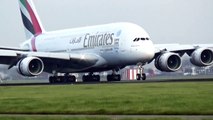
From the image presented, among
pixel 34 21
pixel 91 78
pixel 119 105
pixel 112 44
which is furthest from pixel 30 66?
pixel 119 105

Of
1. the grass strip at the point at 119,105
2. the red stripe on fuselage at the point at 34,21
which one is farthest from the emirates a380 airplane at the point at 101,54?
the grass strip at the point at 119,105

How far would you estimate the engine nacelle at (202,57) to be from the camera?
53.0 meters

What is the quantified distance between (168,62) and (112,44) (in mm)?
5237

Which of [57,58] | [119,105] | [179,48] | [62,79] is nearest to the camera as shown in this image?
[119,105]

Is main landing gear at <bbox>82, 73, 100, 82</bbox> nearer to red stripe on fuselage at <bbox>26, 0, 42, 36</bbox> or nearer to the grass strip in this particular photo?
red stripe on fuselage at <bbox>26, 0, 42, 36</bbox>

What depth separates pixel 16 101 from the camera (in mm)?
28938

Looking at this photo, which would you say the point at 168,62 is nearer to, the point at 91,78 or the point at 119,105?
the point at 91,78

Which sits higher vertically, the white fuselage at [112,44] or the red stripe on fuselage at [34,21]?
the red stripe on fuselage at [34,21]

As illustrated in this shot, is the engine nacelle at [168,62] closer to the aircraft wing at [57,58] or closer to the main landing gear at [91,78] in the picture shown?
the aircraft wing at [57,58]

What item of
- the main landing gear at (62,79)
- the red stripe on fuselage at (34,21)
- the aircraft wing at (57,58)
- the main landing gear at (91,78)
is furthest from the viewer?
the red stripe on fuselage at (34,21)

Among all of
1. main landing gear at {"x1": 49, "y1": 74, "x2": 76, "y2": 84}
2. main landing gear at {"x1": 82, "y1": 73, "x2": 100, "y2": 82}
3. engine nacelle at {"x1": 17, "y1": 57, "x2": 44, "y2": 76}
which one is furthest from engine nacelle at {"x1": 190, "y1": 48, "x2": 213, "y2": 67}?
engine nacelle at {"x1": 17, "y1": 57, "x2": 44, "y2": 76}

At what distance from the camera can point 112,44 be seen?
53.6m

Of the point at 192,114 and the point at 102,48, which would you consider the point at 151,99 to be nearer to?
the point at 192,114

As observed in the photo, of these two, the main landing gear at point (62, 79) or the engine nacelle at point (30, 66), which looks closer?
the engine nacelle at point (30, 66)
